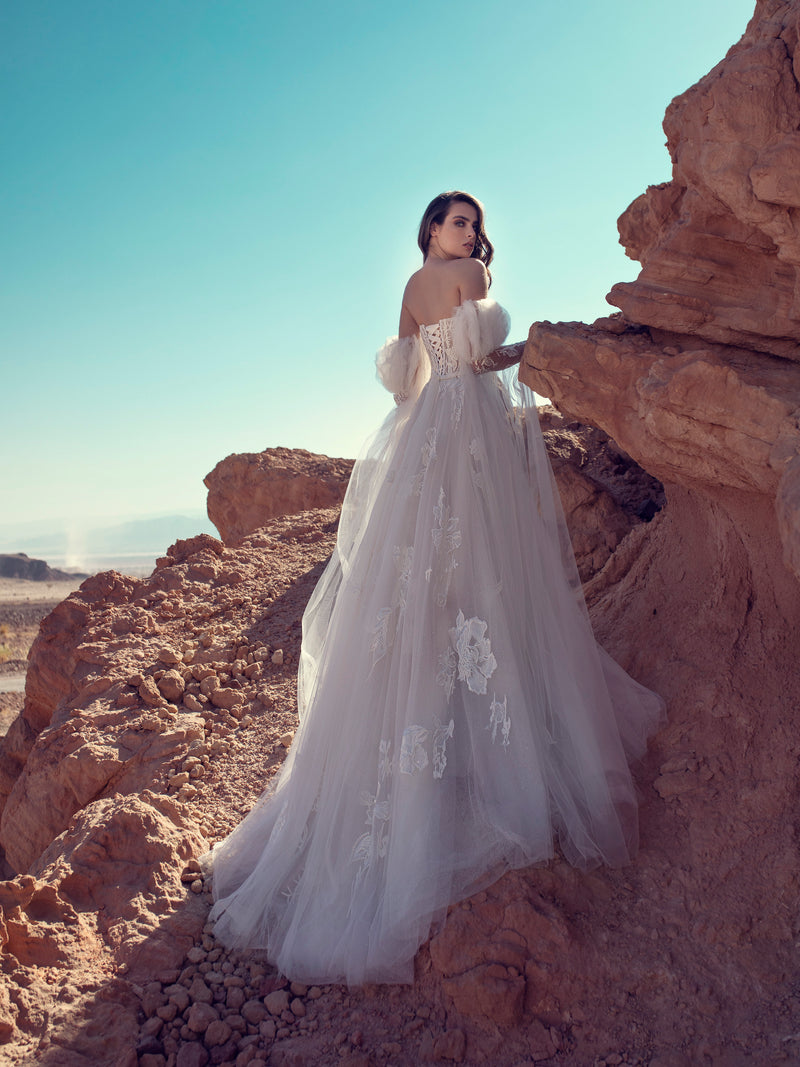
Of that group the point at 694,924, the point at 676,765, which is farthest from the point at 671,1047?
the point at 676,765

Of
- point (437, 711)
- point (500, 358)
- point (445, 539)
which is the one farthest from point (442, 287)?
point (437, 711)

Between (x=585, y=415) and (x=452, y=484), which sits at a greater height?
(x=585, y=415)

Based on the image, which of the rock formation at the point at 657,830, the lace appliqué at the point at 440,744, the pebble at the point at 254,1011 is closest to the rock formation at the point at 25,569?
the rock formation at the point at 657,830

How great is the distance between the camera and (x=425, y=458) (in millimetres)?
3449

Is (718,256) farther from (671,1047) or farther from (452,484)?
(671,1047)

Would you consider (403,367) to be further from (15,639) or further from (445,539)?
(15,639)

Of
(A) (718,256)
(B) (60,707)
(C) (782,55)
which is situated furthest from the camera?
(B) (60,707)

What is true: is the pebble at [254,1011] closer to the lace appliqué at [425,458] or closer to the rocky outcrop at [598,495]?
the lace appliqué at [425,458]

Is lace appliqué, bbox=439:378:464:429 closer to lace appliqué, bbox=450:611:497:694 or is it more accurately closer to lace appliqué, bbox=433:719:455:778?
lace appliqué, bbox=450:611:497:694

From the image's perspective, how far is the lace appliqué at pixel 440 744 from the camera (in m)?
2.89

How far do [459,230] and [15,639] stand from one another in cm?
2577

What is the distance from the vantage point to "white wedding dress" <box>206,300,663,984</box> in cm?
274

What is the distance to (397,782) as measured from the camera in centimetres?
289

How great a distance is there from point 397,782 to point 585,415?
174 cm
